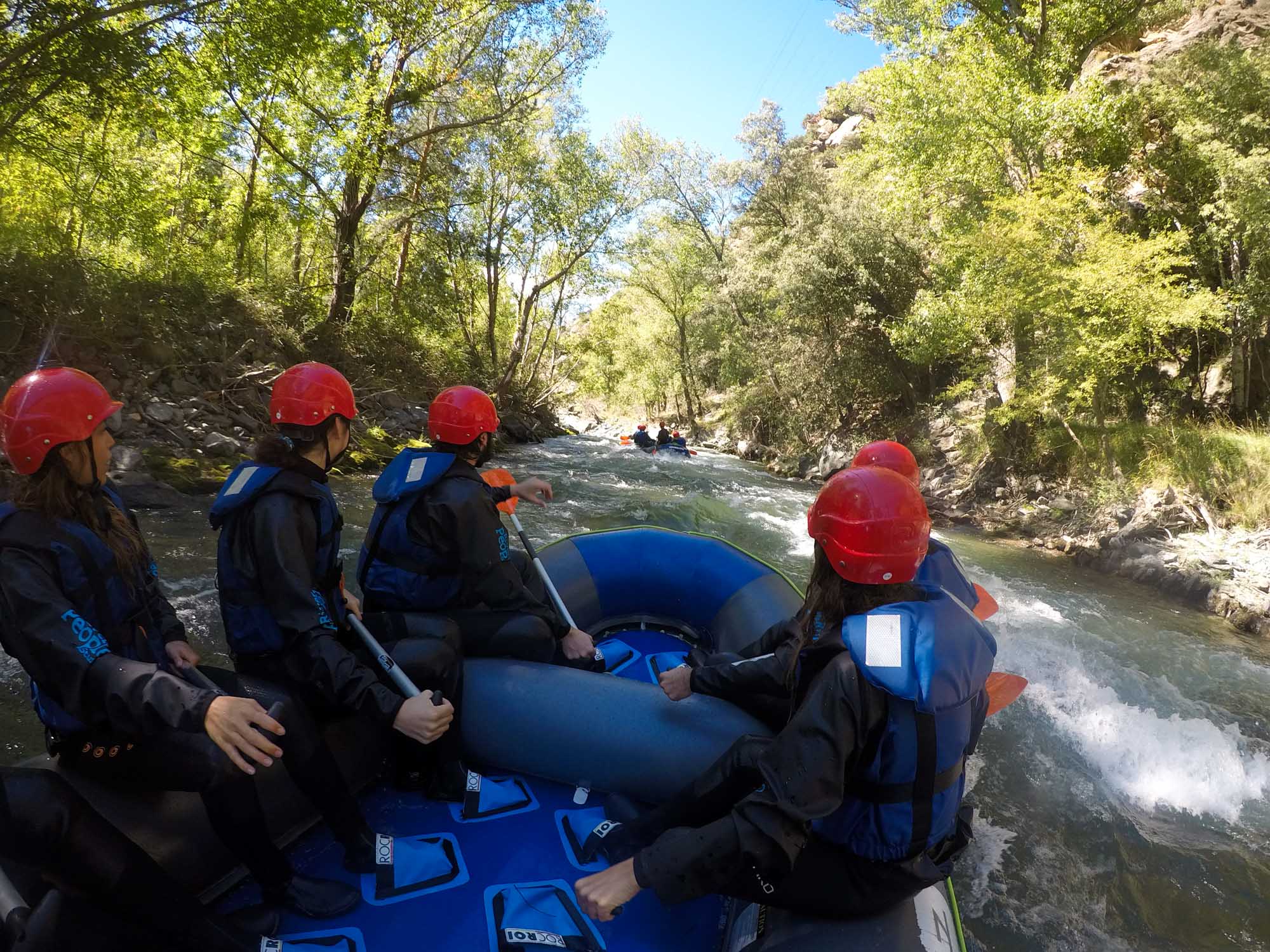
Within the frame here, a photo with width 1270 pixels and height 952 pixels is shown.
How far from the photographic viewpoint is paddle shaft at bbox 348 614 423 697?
2.13 meters

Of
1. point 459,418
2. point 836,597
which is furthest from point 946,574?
point 459,418

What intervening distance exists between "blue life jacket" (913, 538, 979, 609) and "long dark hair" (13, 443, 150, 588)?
2.63m

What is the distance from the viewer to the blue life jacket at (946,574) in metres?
2.60

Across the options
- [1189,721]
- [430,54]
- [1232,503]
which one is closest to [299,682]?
[1189,721]

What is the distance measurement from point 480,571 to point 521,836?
3.16ft

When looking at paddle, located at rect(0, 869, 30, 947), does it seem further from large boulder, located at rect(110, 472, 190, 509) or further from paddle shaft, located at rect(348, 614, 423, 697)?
large boulder, located at rect(110, 472, 190, 509)

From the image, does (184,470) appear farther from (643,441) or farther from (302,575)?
(643,441)

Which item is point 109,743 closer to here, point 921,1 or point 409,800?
point 409,800

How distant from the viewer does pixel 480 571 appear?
8.55 ft

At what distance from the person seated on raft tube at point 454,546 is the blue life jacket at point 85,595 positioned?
0.90 metres

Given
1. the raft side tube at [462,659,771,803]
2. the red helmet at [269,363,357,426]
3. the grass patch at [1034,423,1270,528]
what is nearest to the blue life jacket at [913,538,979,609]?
the raft side tube at [462,659,771,803]

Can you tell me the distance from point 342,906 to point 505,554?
133cm

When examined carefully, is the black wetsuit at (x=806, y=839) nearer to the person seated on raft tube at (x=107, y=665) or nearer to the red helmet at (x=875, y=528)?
the red helmet at (x=875, y=528)

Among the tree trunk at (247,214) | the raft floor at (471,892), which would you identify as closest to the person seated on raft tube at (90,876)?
the raft floor at (471,892)
